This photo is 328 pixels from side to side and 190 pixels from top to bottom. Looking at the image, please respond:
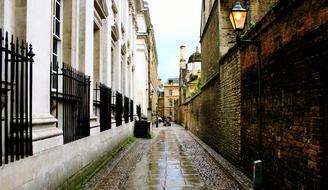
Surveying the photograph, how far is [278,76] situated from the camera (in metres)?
6.00

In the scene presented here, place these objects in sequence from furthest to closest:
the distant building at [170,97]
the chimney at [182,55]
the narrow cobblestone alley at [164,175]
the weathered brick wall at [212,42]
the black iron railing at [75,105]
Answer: the distant building at [170,97], the chimney at [182,55], the weathered brick wall at [212,42], the narrow cobblestone alley at [164,175], the black iron railing at [75,105]

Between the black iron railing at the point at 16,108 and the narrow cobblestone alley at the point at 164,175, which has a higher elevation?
the black iron railing at the point at 16,108

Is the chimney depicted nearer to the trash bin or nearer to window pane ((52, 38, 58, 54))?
the trash bin

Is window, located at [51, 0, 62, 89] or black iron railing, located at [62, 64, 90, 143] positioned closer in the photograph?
black iron railing, located at [62, 64, 90, 143]

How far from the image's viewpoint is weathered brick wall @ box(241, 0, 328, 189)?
14.6 feet

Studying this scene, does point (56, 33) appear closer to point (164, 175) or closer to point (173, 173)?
point (164, 175)

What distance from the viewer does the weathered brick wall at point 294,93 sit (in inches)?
175

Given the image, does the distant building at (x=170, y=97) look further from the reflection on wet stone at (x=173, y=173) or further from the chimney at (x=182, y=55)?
the reflection on wet stone at (x=173, y=173)

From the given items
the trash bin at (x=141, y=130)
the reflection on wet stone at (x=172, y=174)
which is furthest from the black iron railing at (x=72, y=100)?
the trash bin at (x=141, y=130)

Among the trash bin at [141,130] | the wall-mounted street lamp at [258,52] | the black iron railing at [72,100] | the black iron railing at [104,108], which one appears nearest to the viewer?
the wall-mounted street lamp at [258,52]

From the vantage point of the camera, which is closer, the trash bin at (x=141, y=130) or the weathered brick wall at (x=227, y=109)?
the weathered brick wall at (x=227, y=109)

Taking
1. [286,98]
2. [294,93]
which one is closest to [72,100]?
[286,98]

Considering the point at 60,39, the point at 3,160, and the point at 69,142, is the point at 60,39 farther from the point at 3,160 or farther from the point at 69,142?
the point at 3,160

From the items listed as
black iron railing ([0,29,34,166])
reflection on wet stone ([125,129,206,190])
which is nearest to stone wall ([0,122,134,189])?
black iron railing ([0,29,34,166])
